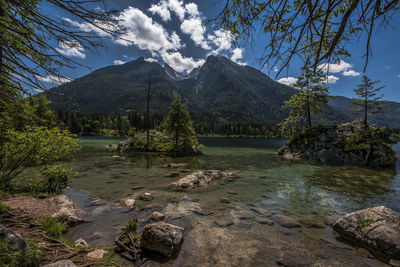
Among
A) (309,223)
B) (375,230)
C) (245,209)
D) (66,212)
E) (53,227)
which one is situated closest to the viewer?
(53,227)

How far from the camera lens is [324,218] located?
26.2ft

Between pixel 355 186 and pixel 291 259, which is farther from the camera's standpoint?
pixel 355 186

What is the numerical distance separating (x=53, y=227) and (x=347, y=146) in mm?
34154

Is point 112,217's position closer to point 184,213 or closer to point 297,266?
point 184,213

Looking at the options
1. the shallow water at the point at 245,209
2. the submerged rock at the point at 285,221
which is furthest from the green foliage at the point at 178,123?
the submerged rock at the point at 285,221

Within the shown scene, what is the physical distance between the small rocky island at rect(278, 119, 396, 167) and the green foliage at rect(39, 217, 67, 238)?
3217cm

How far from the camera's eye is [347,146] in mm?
25531

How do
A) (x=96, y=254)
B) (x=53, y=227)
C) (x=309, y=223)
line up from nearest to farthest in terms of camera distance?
1. (x=96, y=254)
2. (x=53, y=227)
3. (x=309, y=223)

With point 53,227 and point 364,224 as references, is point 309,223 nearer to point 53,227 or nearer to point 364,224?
point 364,224

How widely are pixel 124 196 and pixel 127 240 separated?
530cm

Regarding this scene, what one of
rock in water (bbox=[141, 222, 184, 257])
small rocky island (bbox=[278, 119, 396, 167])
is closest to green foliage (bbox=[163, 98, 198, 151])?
small rocky island (bbox=[278, 119, 396, 167])

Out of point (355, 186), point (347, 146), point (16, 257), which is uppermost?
point (347, 146)

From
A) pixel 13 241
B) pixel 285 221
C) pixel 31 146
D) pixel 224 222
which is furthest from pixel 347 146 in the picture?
pixel 31 146

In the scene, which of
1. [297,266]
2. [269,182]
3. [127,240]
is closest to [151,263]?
[127,240]
